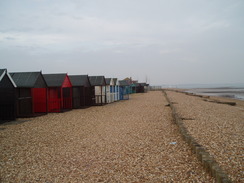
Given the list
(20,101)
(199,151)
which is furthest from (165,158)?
(20,101)

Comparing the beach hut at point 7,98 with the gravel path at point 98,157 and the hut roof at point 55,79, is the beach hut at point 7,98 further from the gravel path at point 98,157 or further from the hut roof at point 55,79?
the hut roof at point 55,79

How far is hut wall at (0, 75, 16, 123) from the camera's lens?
14.7 meters

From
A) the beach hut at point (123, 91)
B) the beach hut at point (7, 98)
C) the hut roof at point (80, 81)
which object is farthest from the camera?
the beach hut at point (123, 91)

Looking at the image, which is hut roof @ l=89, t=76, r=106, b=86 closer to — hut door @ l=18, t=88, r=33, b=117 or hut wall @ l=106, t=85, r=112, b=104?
hut wall @ l=106, t=85, r=112, b=104

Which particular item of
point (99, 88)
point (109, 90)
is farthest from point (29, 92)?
point (109, 90)

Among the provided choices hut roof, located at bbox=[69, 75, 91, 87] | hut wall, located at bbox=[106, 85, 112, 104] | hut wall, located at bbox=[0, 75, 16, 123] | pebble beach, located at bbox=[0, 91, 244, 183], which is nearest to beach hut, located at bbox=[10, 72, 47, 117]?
hut wall, located at bbox=[0, 75, 16, 123]

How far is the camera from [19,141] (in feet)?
31.5

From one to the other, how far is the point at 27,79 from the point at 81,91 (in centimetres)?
744

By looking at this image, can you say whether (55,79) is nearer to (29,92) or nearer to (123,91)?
(29,92)

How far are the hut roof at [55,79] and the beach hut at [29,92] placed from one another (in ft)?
4.53

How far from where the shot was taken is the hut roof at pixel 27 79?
17.2m

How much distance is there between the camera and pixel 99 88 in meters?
27.0

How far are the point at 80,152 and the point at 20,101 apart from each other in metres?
11.4

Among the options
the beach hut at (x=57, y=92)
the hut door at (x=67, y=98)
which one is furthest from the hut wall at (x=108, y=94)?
the beach hut at (x=57, y=92)
